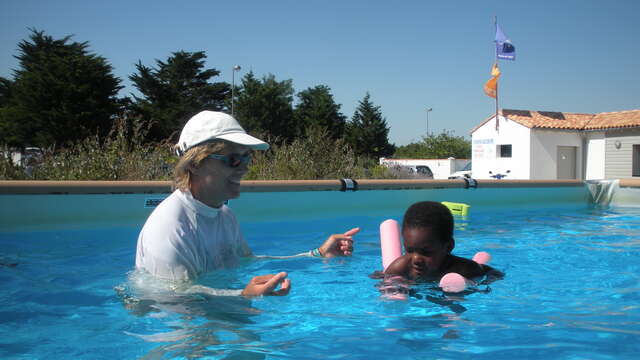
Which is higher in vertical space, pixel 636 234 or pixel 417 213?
pixel 417 213

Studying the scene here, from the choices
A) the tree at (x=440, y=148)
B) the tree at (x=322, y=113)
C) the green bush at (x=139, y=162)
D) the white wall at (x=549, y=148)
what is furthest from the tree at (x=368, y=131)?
the green bush at (x=139, y=162)

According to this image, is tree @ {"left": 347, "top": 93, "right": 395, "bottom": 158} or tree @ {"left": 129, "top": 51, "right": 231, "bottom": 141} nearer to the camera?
tree @ {"left": 129, "top": 51, "right": 231, "bottom": 141}

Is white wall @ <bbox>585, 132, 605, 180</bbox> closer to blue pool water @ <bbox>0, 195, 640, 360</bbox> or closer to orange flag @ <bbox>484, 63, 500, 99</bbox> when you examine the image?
orange flag @ <bbox>484, 63, 500, 99</bbox>

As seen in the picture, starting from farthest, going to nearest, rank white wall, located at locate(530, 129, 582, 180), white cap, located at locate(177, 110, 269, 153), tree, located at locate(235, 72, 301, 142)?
tree, located at locate(235, 72, 301, 142) < white wall, located at locate(530, 129, 582, 180) < white cap, located at locate(177, 110, 269, 153)

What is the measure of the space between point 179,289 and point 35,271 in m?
2.54

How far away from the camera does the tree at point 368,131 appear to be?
145ft

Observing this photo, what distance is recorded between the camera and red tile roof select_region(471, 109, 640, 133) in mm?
25061

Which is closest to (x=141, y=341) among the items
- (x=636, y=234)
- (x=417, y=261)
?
(x=417, y=261)

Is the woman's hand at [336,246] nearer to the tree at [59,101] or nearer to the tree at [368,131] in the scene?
the tree at [59,101]

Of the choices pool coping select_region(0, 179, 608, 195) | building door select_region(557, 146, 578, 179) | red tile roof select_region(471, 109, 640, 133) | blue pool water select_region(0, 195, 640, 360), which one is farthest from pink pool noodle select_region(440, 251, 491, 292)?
building door select_region(557, 146, 578, 179)

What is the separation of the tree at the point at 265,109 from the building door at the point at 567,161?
21016mm

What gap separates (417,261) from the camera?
3182 millimetres

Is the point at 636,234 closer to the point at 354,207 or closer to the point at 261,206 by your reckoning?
the point at 354,207

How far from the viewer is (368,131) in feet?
145
